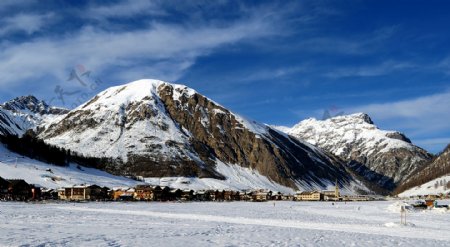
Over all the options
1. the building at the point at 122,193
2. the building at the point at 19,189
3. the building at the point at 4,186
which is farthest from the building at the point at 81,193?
the building at the point at 4,186

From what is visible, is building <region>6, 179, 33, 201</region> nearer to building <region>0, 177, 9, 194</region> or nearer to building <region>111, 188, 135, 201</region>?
building <region>0, 177, 9, 194</region>

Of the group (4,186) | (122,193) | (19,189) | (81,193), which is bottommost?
(122,193)

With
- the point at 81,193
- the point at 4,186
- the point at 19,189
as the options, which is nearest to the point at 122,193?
the point at 81,193

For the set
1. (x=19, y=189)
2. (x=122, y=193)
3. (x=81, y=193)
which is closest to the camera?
(x=19, y=189)

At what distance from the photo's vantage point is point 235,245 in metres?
34.1

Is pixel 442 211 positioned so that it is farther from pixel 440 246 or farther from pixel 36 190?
pixel 36 190

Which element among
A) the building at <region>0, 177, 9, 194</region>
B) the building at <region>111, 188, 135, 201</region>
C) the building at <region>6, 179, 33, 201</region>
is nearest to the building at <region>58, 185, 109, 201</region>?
the building at <region>111, 188, 135, 201</region>

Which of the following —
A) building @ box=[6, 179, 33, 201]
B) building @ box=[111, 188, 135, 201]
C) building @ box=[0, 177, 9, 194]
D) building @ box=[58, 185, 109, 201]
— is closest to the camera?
building @ box=[0, 177, 9, 194]

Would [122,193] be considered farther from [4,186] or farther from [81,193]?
[4,186]

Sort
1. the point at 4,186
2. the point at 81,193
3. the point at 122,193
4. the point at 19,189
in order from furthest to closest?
the point at 122,193 < the point at 81,193 < the point at 19,189 < the point at 4,186

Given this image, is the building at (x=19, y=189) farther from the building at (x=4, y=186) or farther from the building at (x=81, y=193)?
the building at (x=81, y=193)

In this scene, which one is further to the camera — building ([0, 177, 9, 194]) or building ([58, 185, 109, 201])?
building ([58, 185, 109, 201])

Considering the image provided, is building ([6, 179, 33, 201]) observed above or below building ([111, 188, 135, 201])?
above

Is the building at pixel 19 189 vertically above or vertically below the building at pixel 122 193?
above
